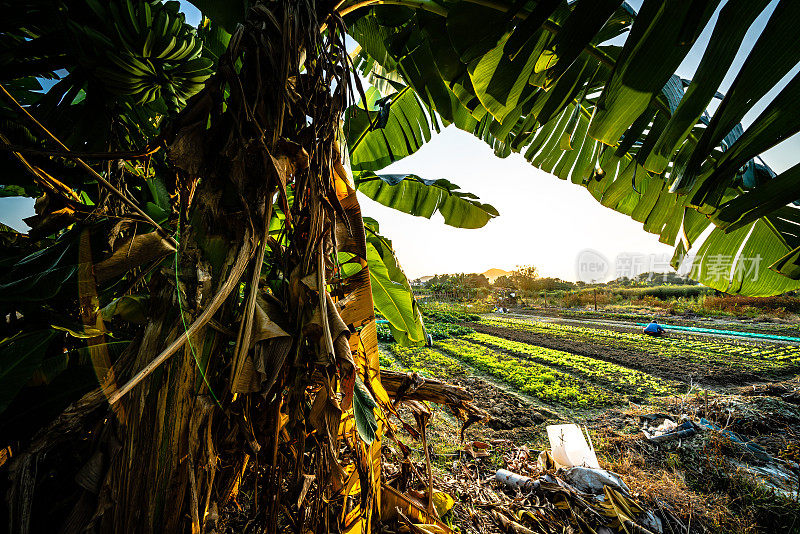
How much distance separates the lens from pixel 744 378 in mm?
4715

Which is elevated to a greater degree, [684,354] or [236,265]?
[236,265]

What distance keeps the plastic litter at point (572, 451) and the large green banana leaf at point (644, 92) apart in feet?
4.66

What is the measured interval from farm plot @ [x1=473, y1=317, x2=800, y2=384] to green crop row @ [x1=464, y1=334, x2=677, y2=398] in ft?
1.42

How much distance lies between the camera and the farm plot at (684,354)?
198 inches

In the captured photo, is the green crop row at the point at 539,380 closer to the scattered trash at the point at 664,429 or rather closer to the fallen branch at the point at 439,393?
the scattered trash at the point at 664,429

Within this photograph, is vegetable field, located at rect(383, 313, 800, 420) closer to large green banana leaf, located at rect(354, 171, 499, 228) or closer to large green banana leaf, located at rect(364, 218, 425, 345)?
large green banana leaf, located at rect(364, 218, 425, 345)

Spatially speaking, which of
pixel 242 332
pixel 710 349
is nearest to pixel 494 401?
pixel 242 332

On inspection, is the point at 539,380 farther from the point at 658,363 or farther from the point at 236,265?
the point at 236,265

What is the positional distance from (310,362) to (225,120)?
20.1 inches

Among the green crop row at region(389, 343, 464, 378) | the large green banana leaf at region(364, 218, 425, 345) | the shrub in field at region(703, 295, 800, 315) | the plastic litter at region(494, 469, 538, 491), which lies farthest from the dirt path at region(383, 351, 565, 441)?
the shrub in field at region(703, 295, 800, 315)

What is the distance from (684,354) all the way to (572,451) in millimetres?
6544

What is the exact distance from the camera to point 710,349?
6.75 meters

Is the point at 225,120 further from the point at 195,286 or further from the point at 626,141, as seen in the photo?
the point at 626,141

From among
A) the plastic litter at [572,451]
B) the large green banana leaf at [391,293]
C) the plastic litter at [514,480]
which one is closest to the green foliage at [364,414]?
the large green banana leaf at [391,293]
